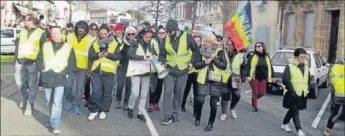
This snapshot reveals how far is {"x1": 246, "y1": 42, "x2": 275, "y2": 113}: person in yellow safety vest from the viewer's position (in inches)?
337

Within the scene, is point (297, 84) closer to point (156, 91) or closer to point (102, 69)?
point (156, 91)

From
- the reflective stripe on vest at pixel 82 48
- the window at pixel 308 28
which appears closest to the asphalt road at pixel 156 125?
the reflective stripe on vest at pixel 82 48

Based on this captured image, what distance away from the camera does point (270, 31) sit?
2792 centimetres

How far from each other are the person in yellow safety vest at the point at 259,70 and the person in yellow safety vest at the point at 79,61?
3305 mm

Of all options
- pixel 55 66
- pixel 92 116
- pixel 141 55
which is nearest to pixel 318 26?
pixel 141 55

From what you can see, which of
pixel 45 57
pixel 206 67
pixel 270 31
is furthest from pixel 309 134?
pixel 270 31

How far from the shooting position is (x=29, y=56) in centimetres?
627

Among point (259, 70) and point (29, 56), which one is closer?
point (29, 56)

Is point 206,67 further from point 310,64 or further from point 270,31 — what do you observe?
point 270,31

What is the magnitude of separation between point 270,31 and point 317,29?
5629mm

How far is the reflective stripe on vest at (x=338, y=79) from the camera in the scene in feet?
20.6

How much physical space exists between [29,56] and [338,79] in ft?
15.0

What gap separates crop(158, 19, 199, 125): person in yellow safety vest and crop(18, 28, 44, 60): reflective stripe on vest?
200cm

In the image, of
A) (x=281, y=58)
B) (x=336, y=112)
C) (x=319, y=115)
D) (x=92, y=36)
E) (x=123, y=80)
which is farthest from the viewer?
(x=281, y=58)
